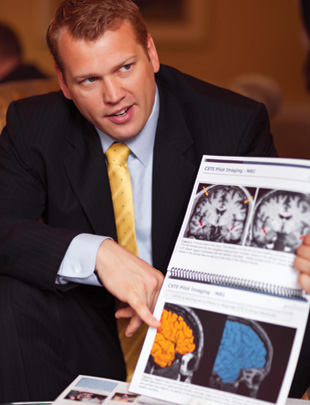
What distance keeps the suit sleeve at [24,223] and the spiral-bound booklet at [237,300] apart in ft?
1.07

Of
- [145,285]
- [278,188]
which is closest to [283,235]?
[278,188]

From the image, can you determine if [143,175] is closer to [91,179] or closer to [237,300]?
[91,179]

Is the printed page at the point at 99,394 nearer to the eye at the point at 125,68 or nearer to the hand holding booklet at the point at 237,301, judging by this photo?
the hand holding booklet at the point at 237,301

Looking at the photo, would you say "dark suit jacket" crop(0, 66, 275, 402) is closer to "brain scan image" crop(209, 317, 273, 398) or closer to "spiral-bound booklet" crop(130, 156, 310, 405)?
"spiral-bound booklet" crop(130, 156, 310, 405)

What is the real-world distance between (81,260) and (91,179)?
296 mm

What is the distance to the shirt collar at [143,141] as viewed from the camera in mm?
1479

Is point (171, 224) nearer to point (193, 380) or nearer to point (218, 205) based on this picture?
point (218, 205)

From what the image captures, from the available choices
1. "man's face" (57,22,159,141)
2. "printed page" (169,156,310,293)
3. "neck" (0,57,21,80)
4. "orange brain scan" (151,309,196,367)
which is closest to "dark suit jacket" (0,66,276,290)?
"man's face" (57,22,159,141)

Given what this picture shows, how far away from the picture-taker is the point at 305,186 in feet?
3.29

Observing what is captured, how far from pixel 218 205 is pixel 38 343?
0.53 meters

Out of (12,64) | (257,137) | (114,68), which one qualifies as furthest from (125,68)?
(12,64)

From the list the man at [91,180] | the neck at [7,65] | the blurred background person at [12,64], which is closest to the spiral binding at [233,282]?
the man at [91,180]

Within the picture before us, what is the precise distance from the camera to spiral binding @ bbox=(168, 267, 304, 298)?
96 centimetres

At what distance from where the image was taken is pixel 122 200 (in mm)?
1451
